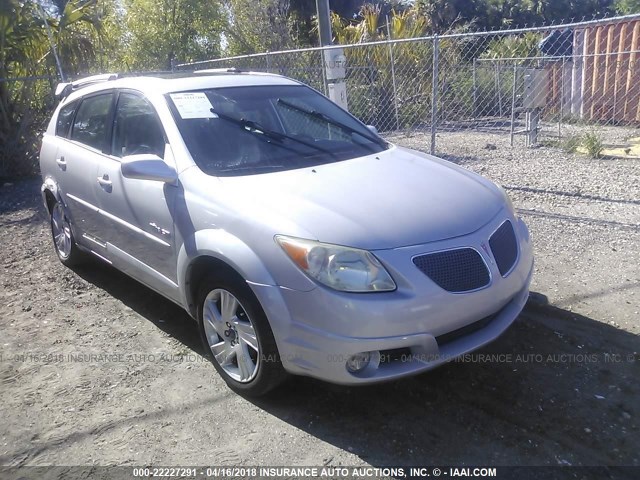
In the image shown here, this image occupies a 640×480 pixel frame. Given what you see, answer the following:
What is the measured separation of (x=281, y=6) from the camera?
56.3 ft

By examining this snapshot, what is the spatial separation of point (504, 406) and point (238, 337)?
4.92 ft

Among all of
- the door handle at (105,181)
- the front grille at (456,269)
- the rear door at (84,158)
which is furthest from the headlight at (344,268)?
the rear door at (84,158)

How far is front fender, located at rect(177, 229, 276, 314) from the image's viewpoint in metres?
3.05

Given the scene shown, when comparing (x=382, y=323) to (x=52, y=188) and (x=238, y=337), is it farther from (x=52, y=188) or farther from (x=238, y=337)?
(x=52, y=188)

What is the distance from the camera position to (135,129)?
13.9 feet

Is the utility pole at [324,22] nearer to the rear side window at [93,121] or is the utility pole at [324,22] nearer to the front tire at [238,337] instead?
the rear side window at [93,121]

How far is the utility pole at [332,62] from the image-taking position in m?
7.28

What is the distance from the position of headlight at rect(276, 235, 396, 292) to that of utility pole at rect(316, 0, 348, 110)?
475cm

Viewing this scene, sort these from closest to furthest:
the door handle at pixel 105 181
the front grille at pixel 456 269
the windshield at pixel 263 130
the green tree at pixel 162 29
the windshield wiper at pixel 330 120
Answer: the front grille at pixel 456 269 → the windshield at pixel 263 130 → the door handle at pixel 105 181 → the windshield wiper at pixel 330 120 → the green tree at pixel 162 29

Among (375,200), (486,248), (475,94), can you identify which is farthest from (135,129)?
(475,94)

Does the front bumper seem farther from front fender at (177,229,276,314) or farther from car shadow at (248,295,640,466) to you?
car shadow at (248,295,640,466)

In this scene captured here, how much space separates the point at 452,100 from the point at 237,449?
11.9m

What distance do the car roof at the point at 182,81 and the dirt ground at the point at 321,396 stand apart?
1.70 meters

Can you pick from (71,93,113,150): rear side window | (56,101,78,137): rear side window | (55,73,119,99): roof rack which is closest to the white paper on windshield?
(71,93,113,150): rear side window
